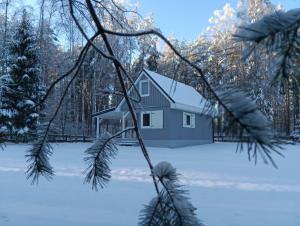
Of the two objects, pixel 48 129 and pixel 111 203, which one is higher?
pixel 48 129

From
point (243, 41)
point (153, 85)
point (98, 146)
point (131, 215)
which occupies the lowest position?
point (131, 215)

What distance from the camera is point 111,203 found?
4570 millimetres

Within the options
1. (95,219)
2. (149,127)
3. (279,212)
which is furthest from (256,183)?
(149,127)

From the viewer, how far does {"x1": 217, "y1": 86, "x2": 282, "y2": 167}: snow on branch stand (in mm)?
456

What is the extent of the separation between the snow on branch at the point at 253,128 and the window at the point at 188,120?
56.6ft

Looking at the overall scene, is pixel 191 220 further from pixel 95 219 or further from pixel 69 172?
pixel 69 172

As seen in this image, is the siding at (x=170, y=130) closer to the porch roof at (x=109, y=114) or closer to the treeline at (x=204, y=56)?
the porch roof at (x=109, y=114)

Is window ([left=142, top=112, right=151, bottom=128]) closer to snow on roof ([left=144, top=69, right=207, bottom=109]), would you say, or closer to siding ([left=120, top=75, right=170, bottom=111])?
siding ([left=120, top=75, right=170, bottom=111])

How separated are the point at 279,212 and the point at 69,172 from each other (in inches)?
177

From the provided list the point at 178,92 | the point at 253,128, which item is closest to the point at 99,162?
the point at 253,128

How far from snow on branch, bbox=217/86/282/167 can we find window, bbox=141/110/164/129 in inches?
637

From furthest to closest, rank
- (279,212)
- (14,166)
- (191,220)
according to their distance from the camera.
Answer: (14,166)
(279,212)
(191,220)

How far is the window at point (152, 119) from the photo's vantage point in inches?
660

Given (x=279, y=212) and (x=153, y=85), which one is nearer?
(x=279, y=212)
